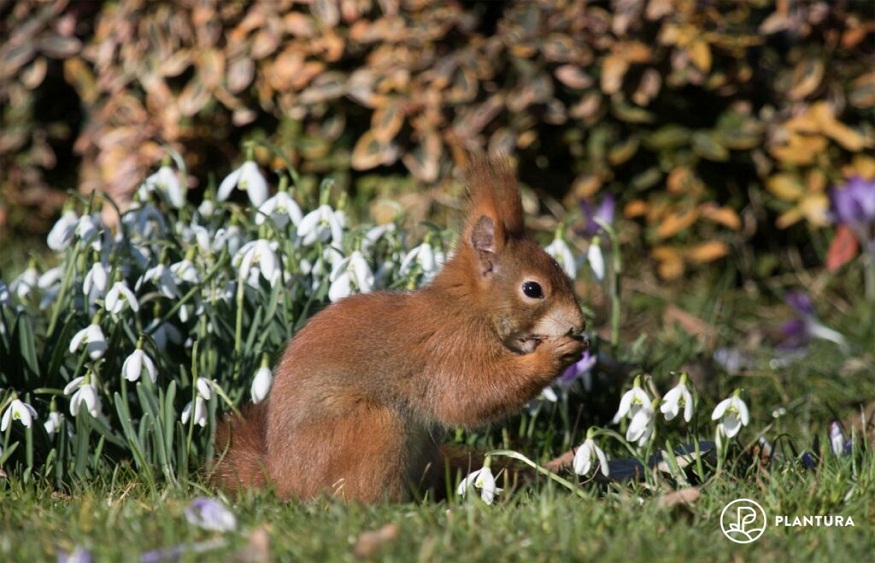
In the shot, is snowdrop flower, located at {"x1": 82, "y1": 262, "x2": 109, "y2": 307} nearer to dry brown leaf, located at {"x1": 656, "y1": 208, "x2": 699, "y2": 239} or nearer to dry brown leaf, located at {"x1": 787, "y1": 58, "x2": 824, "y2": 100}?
dry brown leaf, located at {"x1": 656, "y1": 208, "x2": 699, "y2": 239}

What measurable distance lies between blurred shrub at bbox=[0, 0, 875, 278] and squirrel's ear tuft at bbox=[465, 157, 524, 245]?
2209 mm

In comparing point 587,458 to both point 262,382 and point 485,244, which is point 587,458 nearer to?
point 485,244

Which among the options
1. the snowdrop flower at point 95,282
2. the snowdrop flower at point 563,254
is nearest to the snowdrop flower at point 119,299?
the snowdrop flower at point 95,282

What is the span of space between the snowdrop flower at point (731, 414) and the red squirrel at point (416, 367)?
1.32ft

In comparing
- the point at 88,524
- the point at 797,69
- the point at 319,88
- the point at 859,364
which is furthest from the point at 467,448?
the point at 797,69

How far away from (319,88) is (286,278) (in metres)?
1.93

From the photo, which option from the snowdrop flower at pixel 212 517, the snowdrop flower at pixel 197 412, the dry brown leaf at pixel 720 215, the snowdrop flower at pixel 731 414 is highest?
the snowdrop flower at pixel 212 517

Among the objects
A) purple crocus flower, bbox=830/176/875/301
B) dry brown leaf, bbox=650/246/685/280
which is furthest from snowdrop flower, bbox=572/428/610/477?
dry brown leaf, bbox=650/246/685/280

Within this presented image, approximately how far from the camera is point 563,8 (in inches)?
219

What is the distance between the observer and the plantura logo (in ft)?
8.80

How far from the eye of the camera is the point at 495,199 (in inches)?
128

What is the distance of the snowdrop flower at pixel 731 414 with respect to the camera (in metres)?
3.12

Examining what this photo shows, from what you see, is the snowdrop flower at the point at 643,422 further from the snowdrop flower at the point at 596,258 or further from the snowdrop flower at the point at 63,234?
the snowdrop flower at the point at 63,234

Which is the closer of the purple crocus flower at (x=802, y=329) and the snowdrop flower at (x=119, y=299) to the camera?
the snowdrop flower at (x=119, y=299)
